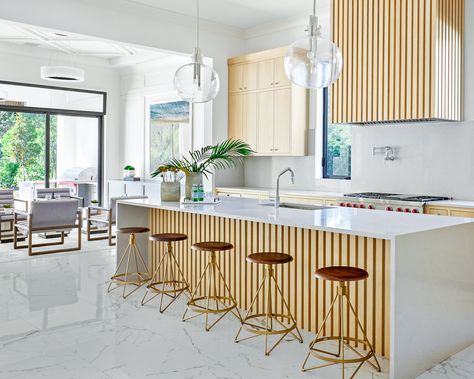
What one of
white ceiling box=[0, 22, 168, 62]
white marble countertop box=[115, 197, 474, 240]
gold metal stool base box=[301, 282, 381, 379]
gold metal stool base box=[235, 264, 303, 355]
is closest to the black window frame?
white ceiling box=[0, 22, 168, 62]

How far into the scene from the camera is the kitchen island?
301 cm

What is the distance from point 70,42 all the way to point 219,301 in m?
5.88

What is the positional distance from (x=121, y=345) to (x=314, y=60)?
7.63 ft

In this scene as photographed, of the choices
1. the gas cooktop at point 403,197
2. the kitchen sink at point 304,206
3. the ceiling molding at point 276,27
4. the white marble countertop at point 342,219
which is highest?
the ceiling molding at point 276,27

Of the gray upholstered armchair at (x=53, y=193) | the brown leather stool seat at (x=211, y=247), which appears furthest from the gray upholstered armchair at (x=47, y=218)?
the brown leather stool seat at (x=211, y=247)

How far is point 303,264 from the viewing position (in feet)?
12.9

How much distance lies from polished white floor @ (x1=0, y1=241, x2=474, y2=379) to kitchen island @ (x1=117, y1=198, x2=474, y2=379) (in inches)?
7.4

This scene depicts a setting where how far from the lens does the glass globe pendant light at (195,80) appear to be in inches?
165

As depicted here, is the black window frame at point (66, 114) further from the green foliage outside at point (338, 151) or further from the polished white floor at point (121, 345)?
the green foliage outside at point (338, 151)

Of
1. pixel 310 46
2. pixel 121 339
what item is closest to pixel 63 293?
pixel 121 339

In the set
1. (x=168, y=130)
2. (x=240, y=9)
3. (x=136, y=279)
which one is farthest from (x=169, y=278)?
(x=168, y=130)

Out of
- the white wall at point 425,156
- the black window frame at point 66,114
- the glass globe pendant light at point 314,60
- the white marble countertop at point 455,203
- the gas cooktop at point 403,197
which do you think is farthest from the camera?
the black window frame at point 66,114

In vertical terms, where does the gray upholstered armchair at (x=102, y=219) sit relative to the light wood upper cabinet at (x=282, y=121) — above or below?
below

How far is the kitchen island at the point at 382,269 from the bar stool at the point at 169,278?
28cm
